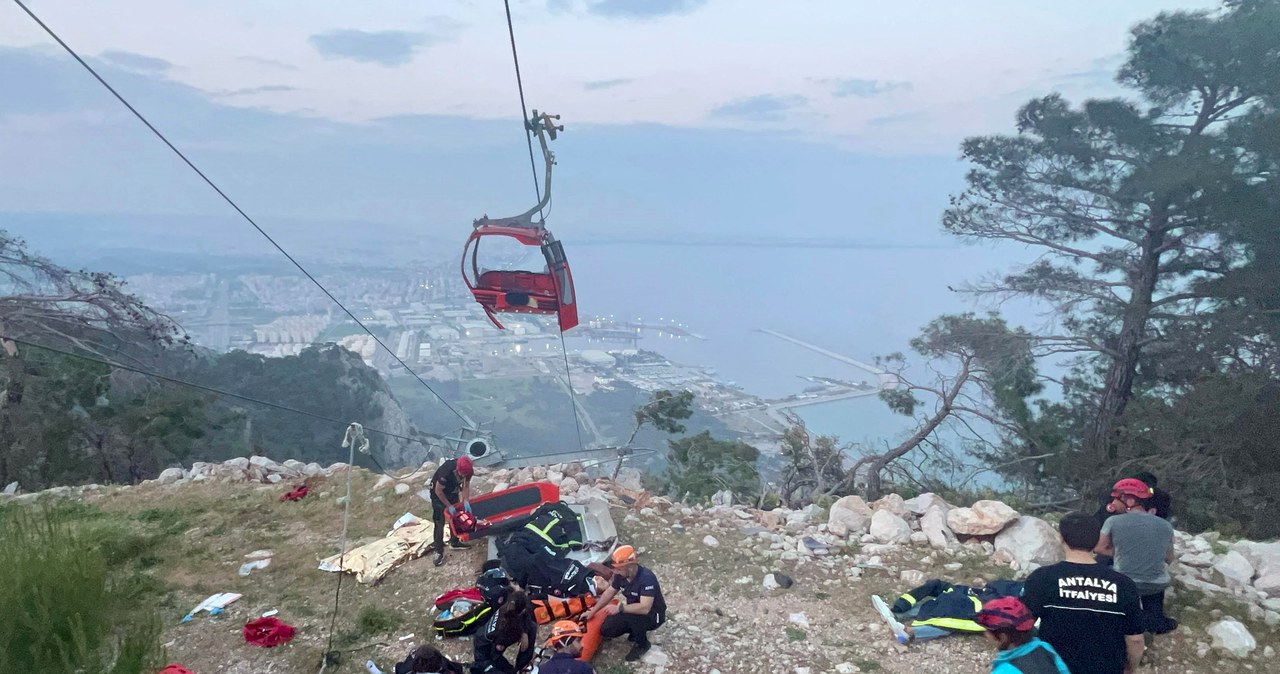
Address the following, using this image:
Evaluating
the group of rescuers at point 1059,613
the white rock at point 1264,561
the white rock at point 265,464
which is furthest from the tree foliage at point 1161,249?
the white rock at point 265,464

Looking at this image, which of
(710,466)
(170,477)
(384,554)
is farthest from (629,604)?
(710,466)

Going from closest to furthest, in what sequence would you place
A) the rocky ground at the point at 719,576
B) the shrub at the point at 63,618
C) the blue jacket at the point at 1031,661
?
the blue jacket at the point at 1031,661 < the shrub at the point at 63,618 < the rocky ground at the point at 719,576

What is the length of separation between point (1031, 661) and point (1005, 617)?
0.69 feet

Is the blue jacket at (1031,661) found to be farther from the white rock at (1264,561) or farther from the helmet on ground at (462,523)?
the helmet on ground at (462,523)

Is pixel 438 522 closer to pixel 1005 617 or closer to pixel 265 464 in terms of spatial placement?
pixel 1005 617

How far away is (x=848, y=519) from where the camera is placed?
322 inches

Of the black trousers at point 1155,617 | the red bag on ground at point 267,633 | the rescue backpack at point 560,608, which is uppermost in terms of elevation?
the black trousers at point 1155,617

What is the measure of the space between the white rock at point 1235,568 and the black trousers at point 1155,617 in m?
2.33

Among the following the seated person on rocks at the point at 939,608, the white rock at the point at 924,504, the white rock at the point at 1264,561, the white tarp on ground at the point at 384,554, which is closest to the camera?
the seated person on rocks at the point at 939,608

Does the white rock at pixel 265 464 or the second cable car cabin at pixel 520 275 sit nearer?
the second cable car cabin at pixel 520 275

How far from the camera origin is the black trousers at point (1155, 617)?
475 centimetres

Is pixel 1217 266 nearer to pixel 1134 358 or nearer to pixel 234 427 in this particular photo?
pixel 1134 358

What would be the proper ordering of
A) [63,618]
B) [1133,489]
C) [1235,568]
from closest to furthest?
[63,618], [1133,489], [1235,568]

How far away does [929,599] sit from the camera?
6.31m
